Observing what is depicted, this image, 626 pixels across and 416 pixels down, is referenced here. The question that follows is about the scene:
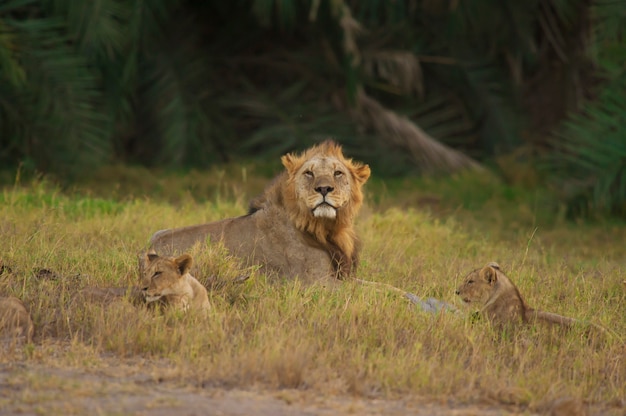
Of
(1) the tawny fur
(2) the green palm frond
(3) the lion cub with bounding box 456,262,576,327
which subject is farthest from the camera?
(2) the green palm frond

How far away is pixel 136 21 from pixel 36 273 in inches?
288

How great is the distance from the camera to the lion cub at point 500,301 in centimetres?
692

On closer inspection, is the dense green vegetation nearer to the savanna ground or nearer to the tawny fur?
the savanna ground

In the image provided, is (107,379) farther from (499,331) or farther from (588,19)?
(588,19)

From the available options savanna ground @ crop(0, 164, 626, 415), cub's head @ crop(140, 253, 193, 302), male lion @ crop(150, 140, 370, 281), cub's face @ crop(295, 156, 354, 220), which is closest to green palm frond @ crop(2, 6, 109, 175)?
Result: savanna ground @ crop(0, 164, 626, 415)

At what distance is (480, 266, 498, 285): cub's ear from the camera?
279 inches

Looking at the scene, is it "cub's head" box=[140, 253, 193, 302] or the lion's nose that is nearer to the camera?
"cub's head" box=[140, 253, 193, 302]

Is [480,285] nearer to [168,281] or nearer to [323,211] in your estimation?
[323,211]

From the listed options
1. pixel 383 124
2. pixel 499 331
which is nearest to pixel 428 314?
pixel 499 331

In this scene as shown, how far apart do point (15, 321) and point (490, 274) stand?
9.49 feet

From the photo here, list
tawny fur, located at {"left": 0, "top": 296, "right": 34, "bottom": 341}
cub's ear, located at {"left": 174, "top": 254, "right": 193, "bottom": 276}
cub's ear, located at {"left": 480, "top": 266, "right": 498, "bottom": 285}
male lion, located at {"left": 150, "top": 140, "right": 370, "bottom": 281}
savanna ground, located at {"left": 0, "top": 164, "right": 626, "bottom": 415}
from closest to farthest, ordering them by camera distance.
Result: savanna ground, located at {"left": 0, "top": 164, "right": 626, "bottom": 415} < tawny fur, located at {"left": 0, "top": 296, "right": 34, "bottom": 341} < cub's ear, located at {"left": 174, "top": 254, "right": 193, "bottom": 276} < cub's ear, located at {"left": 480, "top": 266, "right": 498, "bottom": 285} < male lion, located at {"left": 150, "top": 140, "right": 370, "bottom": 281}

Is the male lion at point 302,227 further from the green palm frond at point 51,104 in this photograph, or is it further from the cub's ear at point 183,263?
the green palm frond at point 51,104

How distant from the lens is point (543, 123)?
61.4 ft

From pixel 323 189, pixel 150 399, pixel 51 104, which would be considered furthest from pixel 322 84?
pixel 150 399
